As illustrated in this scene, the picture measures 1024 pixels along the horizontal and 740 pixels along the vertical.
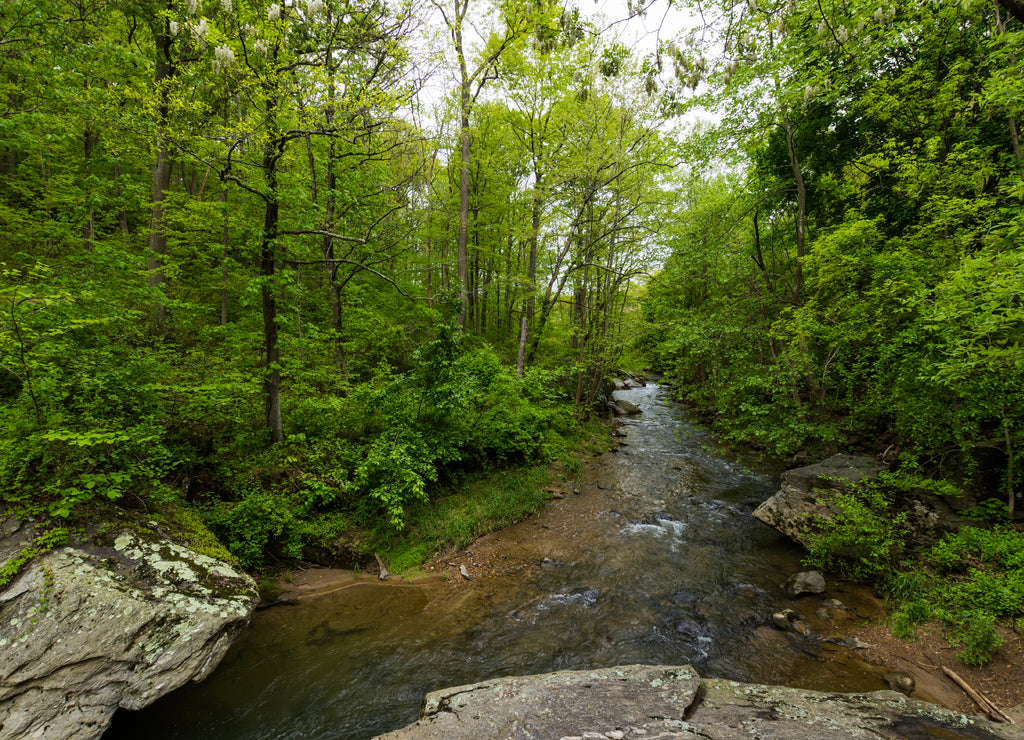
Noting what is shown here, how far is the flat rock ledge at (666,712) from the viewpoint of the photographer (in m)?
3.26

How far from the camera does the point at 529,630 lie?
5477mm

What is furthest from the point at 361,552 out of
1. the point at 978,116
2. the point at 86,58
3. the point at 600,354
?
the point at 978,116

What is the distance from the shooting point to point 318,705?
434 cm

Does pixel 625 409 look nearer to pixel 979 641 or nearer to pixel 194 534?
pixel 979 641

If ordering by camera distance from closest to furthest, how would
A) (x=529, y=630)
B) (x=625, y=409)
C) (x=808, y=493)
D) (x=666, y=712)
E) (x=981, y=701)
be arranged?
(x=666, y=712)
(x=981, y=701)
(x=529, y=630)
(x=808, y=493)
(x=625, y=409)

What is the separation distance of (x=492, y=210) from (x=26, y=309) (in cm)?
1312

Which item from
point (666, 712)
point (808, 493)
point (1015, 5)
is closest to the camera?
point (1015, 5)

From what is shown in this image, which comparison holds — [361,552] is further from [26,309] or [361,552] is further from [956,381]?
[956,381]

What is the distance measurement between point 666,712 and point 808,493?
20.2 feet

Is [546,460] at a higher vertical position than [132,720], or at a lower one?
higher

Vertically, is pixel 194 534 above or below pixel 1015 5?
below

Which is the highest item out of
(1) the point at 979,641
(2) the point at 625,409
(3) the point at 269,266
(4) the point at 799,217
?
(4) the point at 799,217

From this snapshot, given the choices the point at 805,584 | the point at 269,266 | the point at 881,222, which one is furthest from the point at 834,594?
the point at 269,266

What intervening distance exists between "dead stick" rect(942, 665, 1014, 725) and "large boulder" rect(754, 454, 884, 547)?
2.52 metres
